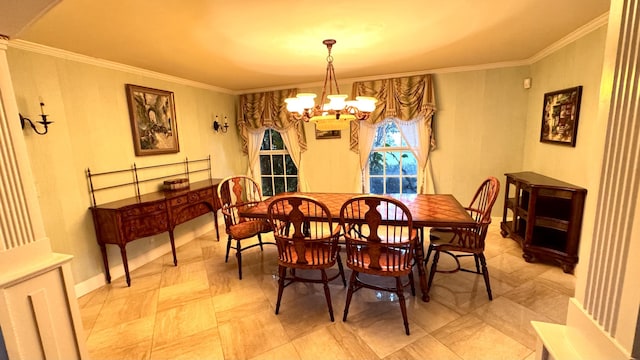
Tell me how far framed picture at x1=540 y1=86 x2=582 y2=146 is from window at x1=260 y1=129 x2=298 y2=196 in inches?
137

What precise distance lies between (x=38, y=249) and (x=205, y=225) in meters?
3.06

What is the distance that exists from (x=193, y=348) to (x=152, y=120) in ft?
8.68

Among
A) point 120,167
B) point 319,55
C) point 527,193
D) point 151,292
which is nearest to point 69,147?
point 120,167

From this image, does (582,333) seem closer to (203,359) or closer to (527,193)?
(203,359)

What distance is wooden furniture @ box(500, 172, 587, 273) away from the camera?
2.56 metres

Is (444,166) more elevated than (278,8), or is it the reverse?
(278,8)

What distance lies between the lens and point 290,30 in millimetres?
2195

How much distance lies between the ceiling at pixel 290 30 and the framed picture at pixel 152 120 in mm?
320

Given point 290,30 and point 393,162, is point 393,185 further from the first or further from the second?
point 290,30

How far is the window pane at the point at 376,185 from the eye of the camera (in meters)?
4.44

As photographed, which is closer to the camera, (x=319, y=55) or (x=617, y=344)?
(x=617, y=344)

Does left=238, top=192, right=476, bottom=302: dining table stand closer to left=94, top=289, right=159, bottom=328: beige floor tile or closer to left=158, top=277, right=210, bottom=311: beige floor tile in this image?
left=158, top=277, right=210, bottom=311: beige floor tile

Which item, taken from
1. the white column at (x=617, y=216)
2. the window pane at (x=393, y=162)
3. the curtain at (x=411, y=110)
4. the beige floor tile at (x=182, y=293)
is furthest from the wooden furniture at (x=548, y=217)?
the beige floor tile at (x=182, y=293)

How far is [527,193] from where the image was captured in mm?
3035
